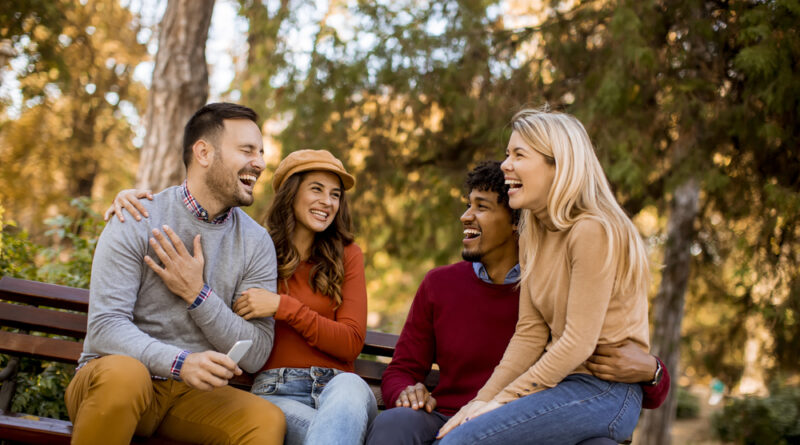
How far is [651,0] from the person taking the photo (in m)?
5.68

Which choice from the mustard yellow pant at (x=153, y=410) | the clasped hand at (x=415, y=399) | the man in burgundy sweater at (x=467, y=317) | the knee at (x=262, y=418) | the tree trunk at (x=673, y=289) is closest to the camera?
the mustard yellow pant at (x=153, y=410)

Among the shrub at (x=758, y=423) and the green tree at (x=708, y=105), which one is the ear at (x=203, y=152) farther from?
the shrub at (x=758, y=423)

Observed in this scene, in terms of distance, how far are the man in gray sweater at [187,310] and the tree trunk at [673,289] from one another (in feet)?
18.4

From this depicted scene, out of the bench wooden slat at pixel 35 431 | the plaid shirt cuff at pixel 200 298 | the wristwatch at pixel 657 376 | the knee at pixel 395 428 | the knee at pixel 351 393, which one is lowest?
the bench wooden slat at pixel 35 431

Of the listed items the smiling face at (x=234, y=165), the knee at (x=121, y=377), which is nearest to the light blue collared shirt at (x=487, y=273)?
the smiling face at (x=234, y=165)

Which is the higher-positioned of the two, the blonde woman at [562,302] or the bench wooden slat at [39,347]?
the blonde woman at [562,302]

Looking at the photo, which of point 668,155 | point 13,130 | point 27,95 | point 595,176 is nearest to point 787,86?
point 668,155

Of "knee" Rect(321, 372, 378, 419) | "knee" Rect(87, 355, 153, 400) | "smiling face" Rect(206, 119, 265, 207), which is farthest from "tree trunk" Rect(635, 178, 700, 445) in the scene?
"knee" Rect(87, 355, 153, 400)

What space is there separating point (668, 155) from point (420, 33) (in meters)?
2.68

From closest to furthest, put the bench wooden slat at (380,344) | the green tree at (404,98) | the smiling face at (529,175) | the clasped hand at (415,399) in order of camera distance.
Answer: the smiling face at (529,175)
the clasped hand at (415,399)
the bench wooden slat at (380,344)
the green tree at (404,98)

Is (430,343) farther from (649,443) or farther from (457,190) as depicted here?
(649,443)

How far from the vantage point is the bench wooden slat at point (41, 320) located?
3.71 metres

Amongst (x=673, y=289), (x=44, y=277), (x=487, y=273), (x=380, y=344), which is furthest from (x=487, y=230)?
(x=673, y=289)

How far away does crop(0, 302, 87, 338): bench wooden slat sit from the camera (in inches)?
146
